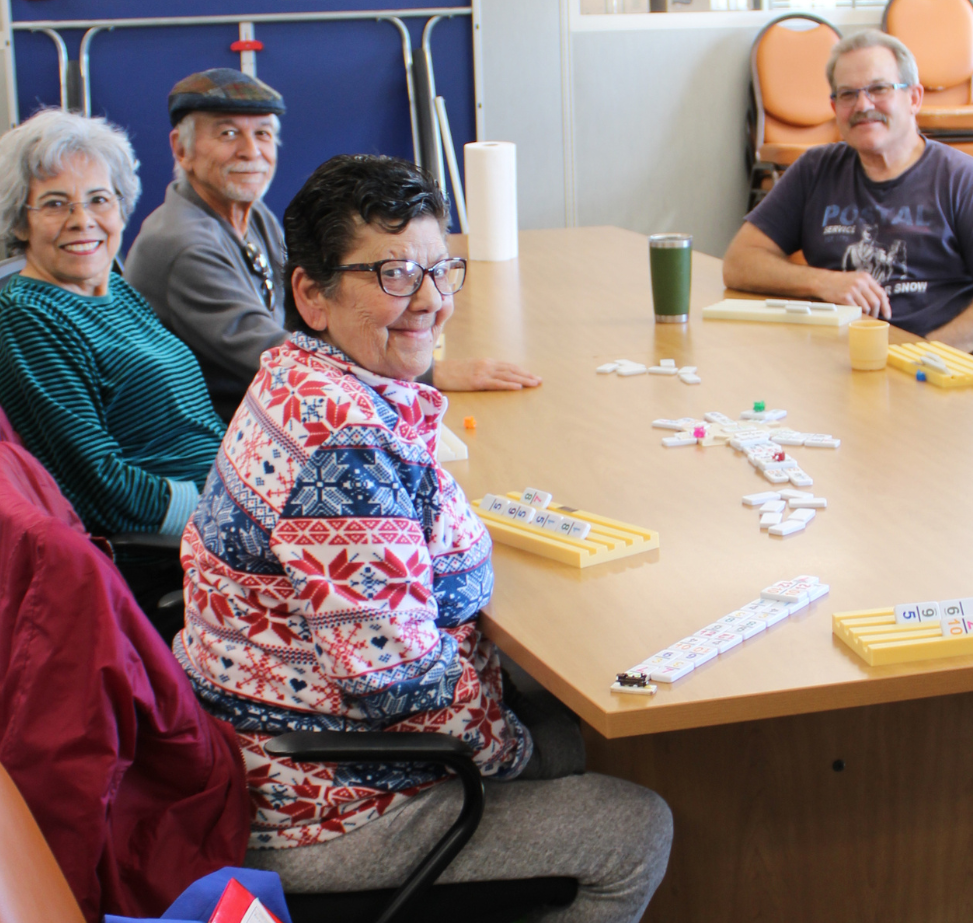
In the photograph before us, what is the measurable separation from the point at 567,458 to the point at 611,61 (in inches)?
188

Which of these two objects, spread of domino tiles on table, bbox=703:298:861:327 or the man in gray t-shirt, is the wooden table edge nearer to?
spread of domino tiles on table, bbox=703:298:861:327

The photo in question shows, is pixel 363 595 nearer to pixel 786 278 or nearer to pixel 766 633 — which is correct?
pixel 766 633

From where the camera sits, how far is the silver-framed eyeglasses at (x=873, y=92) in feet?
8.77

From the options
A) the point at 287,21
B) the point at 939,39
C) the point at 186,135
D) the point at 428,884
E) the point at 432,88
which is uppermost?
the point at 287,21

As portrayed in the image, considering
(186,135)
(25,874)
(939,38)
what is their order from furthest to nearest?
(939,38)
(186,135)
(25,874)

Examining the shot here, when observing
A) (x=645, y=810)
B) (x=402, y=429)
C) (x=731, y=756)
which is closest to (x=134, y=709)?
(x=402, y=429)

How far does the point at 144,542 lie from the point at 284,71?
424 centimetres

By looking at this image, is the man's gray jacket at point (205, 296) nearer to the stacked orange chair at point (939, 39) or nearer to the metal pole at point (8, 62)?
the metal pole at point (8, 62)

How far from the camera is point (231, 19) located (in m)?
5.39

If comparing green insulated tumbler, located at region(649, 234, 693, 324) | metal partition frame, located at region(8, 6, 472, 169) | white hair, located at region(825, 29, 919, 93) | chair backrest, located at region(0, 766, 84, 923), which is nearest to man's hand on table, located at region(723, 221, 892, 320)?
green insulated tumbler, located at region(649, 234, 693, 324)

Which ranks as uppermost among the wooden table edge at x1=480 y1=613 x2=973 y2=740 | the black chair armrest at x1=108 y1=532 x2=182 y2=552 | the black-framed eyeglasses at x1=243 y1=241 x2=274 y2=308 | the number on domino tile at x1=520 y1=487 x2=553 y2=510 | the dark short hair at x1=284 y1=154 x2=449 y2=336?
the dark short hair at x1=284 y1=154 x2=449 y2=336

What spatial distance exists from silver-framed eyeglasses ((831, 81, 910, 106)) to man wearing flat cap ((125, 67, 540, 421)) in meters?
1.21

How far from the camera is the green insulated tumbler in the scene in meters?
2.51

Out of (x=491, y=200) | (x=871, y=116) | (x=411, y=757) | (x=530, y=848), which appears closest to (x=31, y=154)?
(x=411, y=757)
